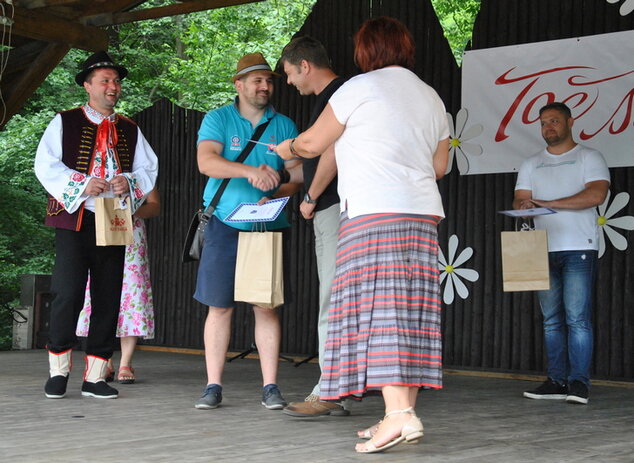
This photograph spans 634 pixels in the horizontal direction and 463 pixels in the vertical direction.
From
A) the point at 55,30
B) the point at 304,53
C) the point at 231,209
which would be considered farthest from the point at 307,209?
the point at 55,30

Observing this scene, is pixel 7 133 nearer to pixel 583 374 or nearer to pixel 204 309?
pixel 204 309

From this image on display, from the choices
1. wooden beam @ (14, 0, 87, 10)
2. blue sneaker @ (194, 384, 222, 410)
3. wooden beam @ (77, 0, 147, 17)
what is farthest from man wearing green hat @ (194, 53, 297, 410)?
wooden beam @ (77, 0, 147, 17)

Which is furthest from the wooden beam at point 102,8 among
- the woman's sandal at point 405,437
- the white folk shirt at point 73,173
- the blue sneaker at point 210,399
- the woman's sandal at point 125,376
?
the woman's sandal at point 405,437

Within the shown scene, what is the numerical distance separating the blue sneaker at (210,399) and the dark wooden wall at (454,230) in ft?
6.02

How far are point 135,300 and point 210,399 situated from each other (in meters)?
1.64

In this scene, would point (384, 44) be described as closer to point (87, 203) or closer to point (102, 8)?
point (87, 203)

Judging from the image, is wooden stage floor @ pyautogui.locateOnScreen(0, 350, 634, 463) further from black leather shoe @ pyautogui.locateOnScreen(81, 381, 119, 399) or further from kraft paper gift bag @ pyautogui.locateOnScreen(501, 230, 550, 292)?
kraft paper gift bag @ pyautogui.locateOnScreen(501, 230, 550, 292)

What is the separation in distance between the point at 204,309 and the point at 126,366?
2.79m

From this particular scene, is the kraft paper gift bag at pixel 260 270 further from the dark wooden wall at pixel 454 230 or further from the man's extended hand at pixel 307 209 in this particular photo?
the dark wooden wall at pixel 454 230

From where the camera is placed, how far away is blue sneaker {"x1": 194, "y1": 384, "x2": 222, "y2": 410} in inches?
157

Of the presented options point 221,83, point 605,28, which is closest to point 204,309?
point 605,28

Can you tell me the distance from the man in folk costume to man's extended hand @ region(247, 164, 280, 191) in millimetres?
816

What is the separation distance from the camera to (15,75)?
8266 mm

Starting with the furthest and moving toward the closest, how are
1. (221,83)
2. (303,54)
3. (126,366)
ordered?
(221,83) → (126,366) → (303,54)
